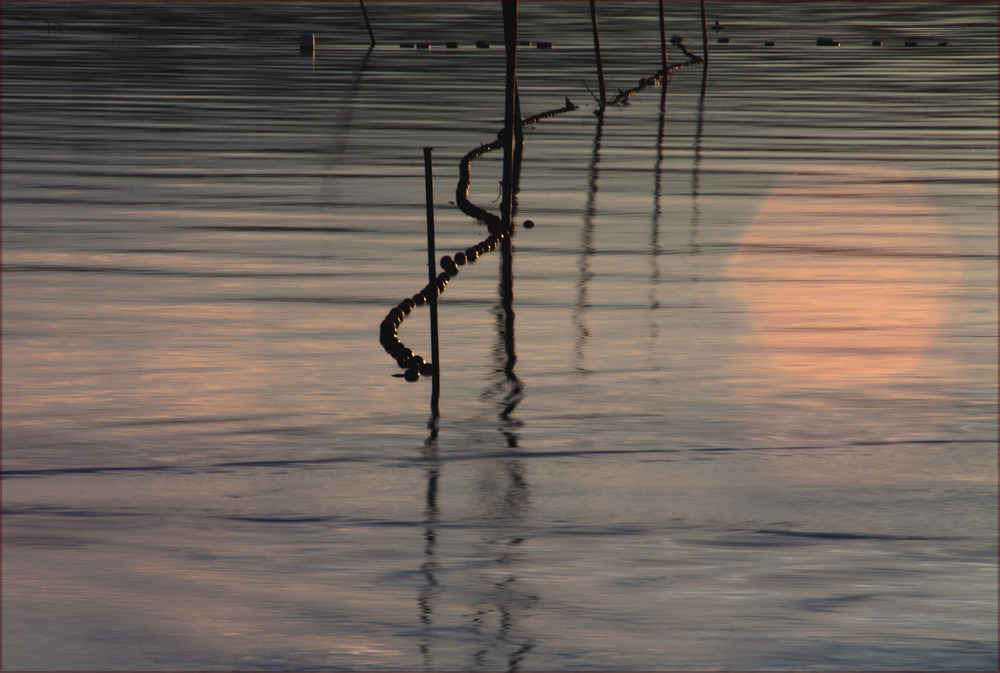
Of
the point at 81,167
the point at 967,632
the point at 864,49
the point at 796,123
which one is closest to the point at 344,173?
the point at 81,167

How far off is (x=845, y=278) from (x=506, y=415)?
21.2 feet

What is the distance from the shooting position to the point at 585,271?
55.9 ft

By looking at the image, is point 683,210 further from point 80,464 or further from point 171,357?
point 80,464

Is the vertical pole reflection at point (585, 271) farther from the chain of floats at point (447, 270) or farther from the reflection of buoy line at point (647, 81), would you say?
the reflection of buoy line at point (647, 81)

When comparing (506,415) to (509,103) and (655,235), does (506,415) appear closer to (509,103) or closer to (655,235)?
(655,235)

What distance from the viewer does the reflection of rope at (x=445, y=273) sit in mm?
12281

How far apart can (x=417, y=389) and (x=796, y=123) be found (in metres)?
25.1

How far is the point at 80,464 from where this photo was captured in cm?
981

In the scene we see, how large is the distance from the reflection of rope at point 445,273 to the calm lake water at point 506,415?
0.18 m

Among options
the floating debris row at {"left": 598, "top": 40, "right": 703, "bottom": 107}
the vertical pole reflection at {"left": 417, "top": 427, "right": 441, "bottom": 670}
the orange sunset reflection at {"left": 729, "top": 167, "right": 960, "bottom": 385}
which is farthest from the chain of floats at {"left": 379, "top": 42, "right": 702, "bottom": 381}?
the floating debris row at {"left": 598, "top": 40, "right": 703, "bottom": 107}

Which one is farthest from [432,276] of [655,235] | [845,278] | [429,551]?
[655,235]

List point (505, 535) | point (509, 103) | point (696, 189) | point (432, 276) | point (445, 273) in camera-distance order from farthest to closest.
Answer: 1. point (696, 189)
2. point (509, 103)
3. point (445, 273)
4. point (432, 276)
5. point (505, 535)

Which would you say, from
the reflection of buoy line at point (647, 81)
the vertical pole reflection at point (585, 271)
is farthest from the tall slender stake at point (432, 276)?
the reflection of buoy line at point (647, 81)

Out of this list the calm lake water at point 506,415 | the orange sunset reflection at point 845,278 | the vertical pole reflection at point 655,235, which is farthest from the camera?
the vertical pole reflection at point 655,235
